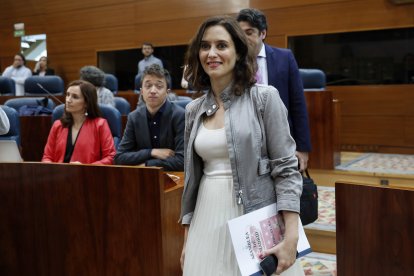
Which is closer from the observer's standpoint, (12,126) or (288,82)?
(288,82)

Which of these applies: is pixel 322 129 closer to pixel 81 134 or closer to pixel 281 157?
pixel 81 134

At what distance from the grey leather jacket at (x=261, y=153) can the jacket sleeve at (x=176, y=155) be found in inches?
51.6

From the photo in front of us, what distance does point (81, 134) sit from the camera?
9.66 ft

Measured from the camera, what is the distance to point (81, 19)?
909cm

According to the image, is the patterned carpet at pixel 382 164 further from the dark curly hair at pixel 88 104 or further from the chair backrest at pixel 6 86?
the chair backrest at pixel 6 86

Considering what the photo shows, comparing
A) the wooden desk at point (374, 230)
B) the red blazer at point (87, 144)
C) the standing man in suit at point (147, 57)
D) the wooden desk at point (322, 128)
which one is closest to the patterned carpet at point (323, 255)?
the wooden desk at point (322, 128)

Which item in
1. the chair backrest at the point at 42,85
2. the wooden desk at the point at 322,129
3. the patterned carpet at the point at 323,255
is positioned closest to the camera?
the patterned carpet at the point at 323,255

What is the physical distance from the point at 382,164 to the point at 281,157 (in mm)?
4069

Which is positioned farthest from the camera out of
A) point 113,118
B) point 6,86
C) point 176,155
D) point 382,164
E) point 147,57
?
point 147,57

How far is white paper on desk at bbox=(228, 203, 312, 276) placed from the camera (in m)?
1.19

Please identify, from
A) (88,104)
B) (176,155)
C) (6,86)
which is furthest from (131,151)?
(6,86)

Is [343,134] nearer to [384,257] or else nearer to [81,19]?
[384,257]

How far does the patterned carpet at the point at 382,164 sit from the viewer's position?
14.8ft

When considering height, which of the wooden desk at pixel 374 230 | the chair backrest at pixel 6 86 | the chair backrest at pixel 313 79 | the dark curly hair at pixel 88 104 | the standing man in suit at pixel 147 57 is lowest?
the wooden desk at pixel 374 230
